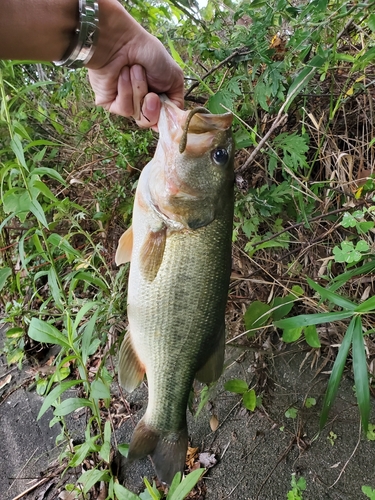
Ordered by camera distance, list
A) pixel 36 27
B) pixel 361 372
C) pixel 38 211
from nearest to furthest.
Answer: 1. pixel 361 372
2. pixel 36 27
3. pixel 38 211

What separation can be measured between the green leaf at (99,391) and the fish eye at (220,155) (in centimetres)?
129

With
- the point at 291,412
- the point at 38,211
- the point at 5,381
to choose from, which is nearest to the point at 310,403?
the point at 291,412

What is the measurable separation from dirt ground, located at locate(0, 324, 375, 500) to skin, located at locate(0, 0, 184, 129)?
1692 millimetres

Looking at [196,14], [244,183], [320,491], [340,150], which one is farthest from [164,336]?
[196,14]

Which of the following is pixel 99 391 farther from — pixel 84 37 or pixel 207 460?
pixel 84 37

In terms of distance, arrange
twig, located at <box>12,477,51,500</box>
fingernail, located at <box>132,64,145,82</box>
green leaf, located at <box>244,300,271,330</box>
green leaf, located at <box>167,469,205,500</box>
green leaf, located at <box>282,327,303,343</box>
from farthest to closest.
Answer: twig, located at <box>12,477,51,500</box>
green leaf, located at <box>244,300,271,330</box>
green leaf, located at <box>282,327,303,343</box>
fingernail, located at <box>132,64,145,82</box>
green leaf, located at <box>167,469,205,500</box>

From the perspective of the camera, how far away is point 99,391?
78.0 inches

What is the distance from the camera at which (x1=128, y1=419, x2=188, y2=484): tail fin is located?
1883mm

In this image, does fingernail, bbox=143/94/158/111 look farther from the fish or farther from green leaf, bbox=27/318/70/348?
green leaf, bbox=27/318/70/348

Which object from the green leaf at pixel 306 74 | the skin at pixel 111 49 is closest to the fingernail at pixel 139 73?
the skin at pixel 111 49

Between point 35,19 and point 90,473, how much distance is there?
2.34 meters

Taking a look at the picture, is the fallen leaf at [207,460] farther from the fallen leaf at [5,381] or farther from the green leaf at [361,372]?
the fallen leaf at [5,381]

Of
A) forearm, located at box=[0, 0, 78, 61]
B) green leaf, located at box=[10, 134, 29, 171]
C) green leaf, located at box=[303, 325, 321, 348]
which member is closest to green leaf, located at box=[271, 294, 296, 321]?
green leaf, located at box=[303, 325, 321, 348]

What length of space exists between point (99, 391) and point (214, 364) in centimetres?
62
